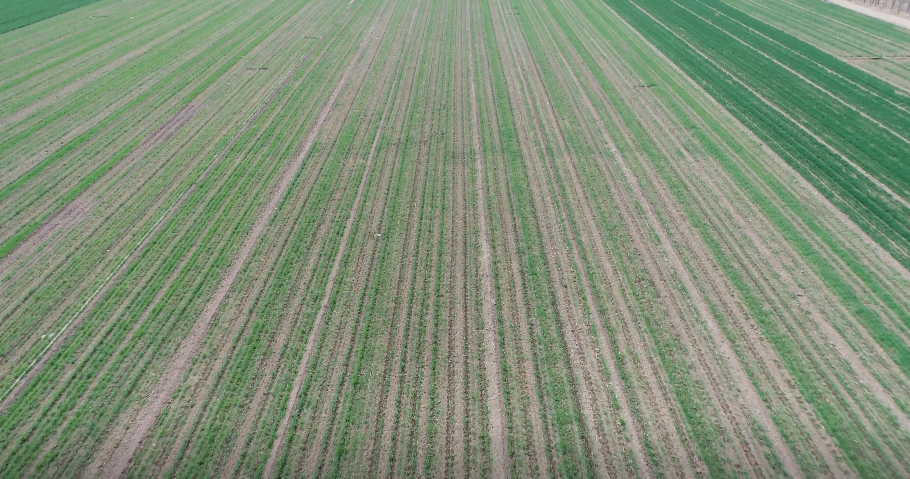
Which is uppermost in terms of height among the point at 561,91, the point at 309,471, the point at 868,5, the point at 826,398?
the point at 868,5

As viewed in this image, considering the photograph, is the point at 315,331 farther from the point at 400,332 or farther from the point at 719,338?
the point at 719,338

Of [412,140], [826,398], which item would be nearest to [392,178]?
[412,140]

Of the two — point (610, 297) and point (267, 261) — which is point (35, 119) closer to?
point (267, 261)

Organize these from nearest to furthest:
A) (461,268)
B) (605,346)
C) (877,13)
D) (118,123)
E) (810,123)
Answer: (605,346)
(461,268)
(810,123)
(118,123)
(877,13)

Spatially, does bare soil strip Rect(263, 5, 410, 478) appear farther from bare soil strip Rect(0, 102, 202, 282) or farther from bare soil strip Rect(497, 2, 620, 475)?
bare soil strip Rect(0, 102, 202, 282)

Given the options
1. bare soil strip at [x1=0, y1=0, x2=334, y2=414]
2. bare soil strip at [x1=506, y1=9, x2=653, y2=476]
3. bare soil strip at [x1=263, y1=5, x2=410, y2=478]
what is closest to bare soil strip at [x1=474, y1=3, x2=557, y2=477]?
bare soil strip at [x1=506, y1=9, x2=653, y2=476]

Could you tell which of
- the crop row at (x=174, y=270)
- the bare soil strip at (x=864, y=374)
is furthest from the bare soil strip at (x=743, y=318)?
the crop row at (x=174, y=270)

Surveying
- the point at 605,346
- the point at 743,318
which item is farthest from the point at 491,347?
the point at 743,318

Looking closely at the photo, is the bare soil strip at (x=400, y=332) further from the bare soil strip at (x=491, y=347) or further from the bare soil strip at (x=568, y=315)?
the bare soil strip at (x=568, y=315)
